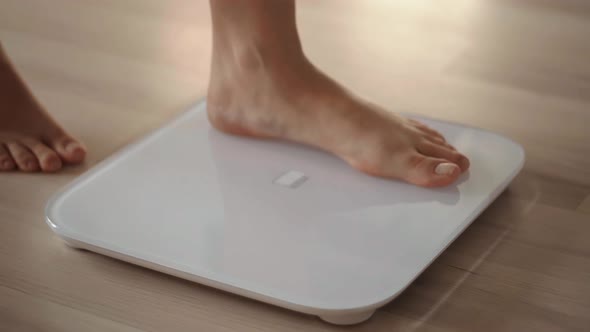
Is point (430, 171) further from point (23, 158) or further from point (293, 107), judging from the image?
point (23, 158)

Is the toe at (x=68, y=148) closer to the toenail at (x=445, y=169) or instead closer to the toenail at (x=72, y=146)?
the toenail at (x=72, y=146)

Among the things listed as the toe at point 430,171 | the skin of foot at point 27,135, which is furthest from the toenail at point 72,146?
the toe at point 430,171

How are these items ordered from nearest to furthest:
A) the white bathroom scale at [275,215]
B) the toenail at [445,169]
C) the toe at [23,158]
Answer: the white bathroom scale at [275,215] → the toenail at [445,169] → the toe at [23,158]

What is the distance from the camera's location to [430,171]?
1.22m

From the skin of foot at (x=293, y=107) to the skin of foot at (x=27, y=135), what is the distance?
228 millimetres

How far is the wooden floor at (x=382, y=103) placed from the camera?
106 centimetres

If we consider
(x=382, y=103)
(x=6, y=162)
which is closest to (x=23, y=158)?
(x=6, y=162)

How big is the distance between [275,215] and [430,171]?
0.21 metres

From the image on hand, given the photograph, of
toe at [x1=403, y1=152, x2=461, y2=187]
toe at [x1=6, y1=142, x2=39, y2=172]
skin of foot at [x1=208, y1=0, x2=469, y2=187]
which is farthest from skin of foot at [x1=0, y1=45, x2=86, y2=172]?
toe at [x1=403, y1=152, x2=461, y2=187]

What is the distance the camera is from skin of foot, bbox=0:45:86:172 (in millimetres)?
1354

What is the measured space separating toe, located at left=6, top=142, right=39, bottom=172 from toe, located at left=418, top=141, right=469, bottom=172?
21.7 inches

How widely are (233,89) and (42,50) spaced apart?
1.88ft

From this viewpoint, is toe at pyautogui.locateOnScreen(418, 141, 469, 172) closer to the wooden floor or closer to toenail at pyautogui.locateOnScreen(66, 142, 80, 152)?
the wooden floor

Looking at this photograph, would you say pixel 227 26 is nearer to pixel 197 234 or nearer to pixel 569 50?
pixel 197 234
